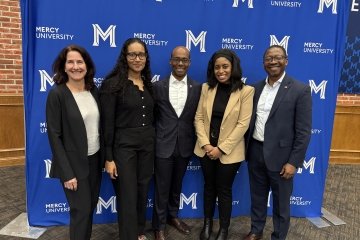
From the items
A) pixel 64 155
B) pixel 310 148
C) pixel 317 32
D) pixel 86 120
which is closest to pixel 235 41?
pixel 317 32

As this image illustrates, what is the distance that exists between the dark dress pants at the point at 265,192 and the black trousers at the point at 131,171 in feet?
2.93

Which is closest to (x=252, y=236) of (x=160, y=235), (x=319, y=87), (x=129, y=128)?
(x=160, y=235)

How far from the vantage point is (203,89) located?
244cm

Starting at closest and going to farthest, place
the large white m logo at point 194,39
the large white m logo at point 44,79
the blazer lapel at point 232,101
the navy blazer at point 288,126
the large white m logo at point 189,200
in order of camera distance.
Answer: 1. the navy blazer at point 288,126
2. the blazer lapel at point 232,101
3. the large white m logo at point 44,79
4. the large white m logo at point 194,39
5. the large white m logo at point 189,200

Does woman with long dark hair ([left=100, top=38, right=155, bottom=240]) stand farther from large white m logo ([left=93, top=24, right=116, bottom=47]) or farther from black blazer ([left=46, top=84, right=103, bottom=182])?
large white m logo ([left=93, top=24, right=116, bottom=47])

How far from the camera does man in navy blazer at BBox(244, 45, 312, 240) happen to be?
217 cm

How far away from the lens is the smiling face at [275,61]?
217cm

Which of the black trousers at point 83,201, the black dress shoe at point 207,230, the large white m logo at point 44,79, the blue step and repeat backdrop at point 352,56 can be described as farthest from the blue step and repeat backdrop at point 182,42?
the blue step and repeat backdrop at point 352,56

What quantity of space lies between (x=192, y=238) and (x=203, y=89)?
1428mm

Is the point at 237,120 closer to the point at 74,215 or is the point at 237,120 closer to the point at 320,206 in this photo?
the point at 74,215

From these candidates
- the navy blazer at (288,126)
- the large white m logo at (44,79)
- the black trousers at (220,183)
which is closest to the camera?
the navy blazer at (288,126)

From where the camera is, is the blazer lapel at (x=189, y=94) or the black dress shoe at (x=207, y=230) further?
the black dress shoe at (x=207, y=230)

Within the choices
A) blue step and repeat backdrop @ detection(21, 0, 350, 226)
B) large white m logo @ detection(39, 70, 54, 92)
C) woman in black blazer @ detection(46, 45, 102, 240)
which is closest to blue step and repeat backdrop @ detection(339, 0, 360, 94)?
blue step and repeat backdrop @ detection(21, 0, 350, 226)

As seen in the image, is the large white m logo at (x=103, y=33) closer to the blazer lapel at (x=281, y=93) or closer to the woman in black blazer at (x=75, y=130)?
the woman in black blazer at (x=75, y=130)
